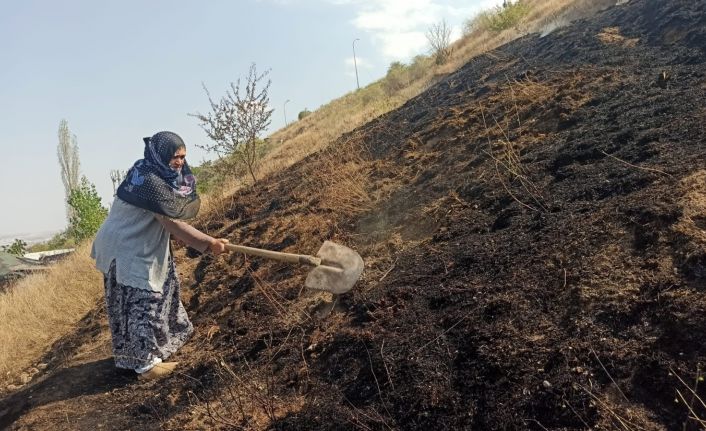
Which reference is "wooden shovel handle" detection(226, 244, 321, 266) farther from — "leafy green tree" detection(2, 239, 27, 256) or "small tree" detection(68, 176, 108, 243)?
"leafy green tree" detection(2, 239, 27, 256)

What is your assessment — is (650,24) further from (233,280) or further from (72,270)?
(72,270)

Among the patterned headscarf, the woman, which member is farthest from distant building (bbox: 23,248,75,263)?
the patterned headscarf

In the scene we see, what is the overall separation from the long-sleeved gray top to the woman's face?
1.02 feet

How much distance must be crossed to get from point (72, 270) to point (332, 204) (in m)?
4.34

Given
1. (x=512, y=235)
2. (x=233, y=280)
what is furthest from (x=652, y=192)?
(x=233, y=280)

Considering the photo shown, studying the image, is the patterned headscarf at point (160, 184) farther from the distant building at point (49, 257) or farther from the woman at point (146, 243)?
the distant building at point (49, 257)

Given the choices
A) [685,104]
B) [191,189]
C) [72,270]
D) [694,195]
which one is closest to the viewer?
[694,195]

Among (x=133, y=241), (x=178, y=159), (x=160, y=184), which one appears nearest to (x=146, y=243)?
(x=133, y=241)

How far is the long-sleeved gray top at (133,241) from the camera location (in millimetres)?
3336

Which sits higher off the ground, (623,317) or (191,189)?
(191,189)

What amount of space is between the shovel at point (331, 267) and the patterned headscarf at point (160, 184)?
413 mm

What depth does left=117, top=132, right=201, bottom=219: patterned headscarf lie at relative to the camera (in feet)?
10.6

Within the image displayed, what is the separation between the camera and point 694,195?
8.73 feet

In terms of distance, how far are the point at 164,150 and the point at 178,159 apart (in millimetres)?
98
